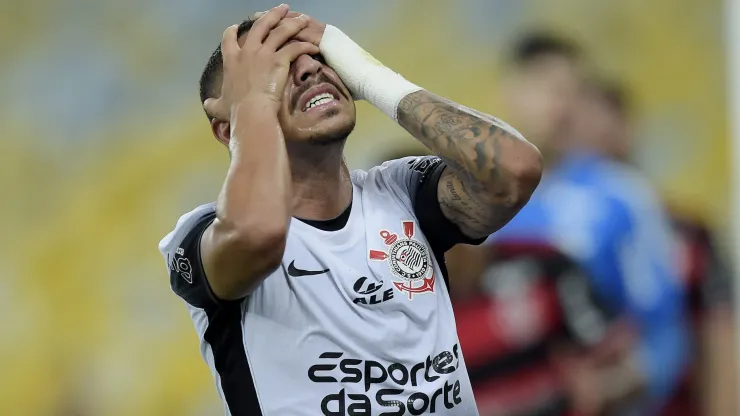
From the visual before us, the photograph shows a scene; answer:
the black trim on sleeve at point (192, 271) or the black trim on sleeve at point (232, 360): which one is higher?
the black trim on sleeve at point (192, 271)

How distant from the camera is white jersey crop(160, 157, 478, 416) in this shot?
163cm

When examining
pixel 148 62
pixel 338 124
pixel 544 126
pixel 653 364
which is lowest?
pixel 653 364

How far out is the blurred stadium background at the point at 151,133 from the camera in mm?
3697

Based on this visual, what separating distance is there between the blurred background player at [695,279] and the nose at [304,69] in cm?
227

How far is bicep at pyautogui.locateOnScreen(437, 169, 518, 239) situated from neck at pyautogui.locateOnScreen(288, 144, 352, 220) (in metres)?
0.21

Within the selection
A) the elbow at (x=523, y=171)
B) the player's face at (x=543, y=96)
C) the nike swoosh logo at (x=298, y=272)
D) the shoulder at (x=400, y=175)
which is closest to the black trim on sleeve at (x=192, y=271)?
the nike swoosh logo at (x=298, y=272)

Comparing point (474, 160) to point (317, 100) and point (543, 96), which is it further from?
point (543, 96)

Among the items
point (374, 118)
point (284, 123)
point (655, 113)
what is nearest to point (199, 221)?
point (284, 123)

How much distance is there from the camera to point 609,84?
3865 mm

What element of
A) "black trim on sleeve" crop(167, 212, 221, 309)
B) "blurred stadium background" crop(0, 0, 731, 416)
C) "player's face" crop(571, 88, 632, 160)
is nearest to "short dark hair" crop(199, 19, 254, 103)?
"black trim on sleeve" crop(167, 212, 221, 309)

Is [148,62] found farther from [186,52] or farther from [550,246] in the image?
[550,246]

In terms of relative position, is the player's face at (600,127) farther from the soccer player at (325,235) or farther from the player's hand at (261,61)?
the player's hand at (261,61)

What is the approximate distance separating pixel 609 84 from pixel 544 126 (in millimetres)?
333

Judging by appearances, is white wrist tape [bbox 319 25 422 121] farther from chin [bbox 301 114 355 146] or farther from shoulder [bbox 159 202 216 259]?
shoulder [bbox 159 202 216 259]
